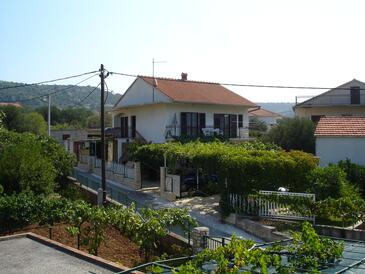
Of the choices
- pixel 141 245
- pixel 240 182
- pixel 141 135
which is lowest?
pixel 141 245

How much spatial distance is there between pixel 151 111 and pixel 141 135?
217cm

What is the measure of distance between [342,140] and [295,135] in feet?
28.4

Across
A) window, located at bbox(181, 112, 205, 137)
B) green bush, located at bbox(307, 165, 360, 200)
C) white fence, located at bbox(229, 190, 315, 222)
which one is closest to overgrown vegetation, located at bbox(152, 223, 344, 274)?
white fence, located at bbox(229, 190, 315, 222)

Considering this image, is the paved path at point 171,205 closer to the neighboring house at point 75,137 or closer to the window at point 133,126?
the window at point 133,126

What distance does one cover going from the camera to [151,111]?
34.8 meters

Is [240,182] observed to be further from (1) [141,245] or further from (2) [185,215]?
(1) [141,245]

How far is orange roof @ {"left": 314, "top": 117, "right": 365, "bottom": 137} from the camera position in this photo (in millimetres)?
25438

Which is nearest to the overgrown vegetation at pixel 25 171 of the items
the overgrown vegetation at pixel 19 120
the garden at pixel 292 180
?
the garden at pixel 292 180

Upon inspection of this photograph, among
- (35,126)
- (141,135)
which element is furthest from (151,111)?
(35,126)

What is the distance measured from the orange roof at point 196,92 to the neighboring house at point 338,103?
7.04m

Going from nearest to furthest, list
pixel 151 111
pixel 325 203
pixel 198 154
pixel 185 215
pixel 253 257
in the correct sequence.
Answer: pixel 253 257, pixel 185 215, pixel 325 203, pixel 198 154, pixel 151 111

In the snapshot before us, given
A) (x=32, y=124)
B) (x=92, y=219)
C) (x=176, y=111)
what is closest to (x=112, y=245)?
(x=92, y=219)

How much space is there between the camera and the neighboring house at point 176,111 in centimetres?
3347

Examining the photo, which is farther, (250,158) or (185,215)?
(250,158)
